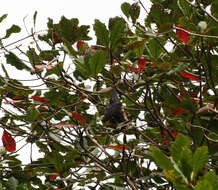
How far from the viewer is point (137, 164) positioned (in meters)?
1.98

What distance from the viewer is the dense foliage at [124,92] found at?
4.71 feet

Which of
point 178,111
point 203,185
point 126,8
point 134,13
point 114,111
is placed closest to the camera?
point 203,185

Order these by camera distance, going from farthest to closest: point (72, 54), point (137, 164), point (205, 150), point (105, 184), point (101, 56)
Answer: point (137, 164) < point (105, 184) < point (72, 54) < point (101, 56) < point (205, 150)

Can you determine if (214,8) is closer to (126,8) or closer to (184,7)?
(184,7)

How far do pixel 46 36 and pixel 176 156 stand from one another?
138cm

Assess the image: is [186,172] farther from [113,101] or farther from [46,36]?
[46,36]

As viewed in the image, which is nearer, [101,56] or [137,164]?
[101,56]

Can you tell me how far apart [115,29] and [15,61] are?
51 centimetres

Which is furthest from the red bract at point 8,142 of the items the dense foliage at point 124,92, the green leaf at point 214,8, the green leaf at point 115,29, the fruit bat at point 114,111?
the green leaf at point 214,8

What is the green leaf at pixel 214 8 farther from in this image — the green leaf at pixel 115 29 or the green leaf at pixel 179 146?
the green leaf at pixel 179 146

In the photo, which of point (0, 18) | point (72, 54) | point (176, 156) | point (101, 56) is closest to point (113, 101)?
point (101, 56)

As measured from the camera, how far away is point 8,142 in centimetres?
195

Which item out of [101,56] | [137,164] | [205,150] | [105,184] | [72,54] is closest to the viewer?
[205,150]

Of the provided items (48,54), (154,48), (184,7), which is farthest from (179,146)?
(48,54)
